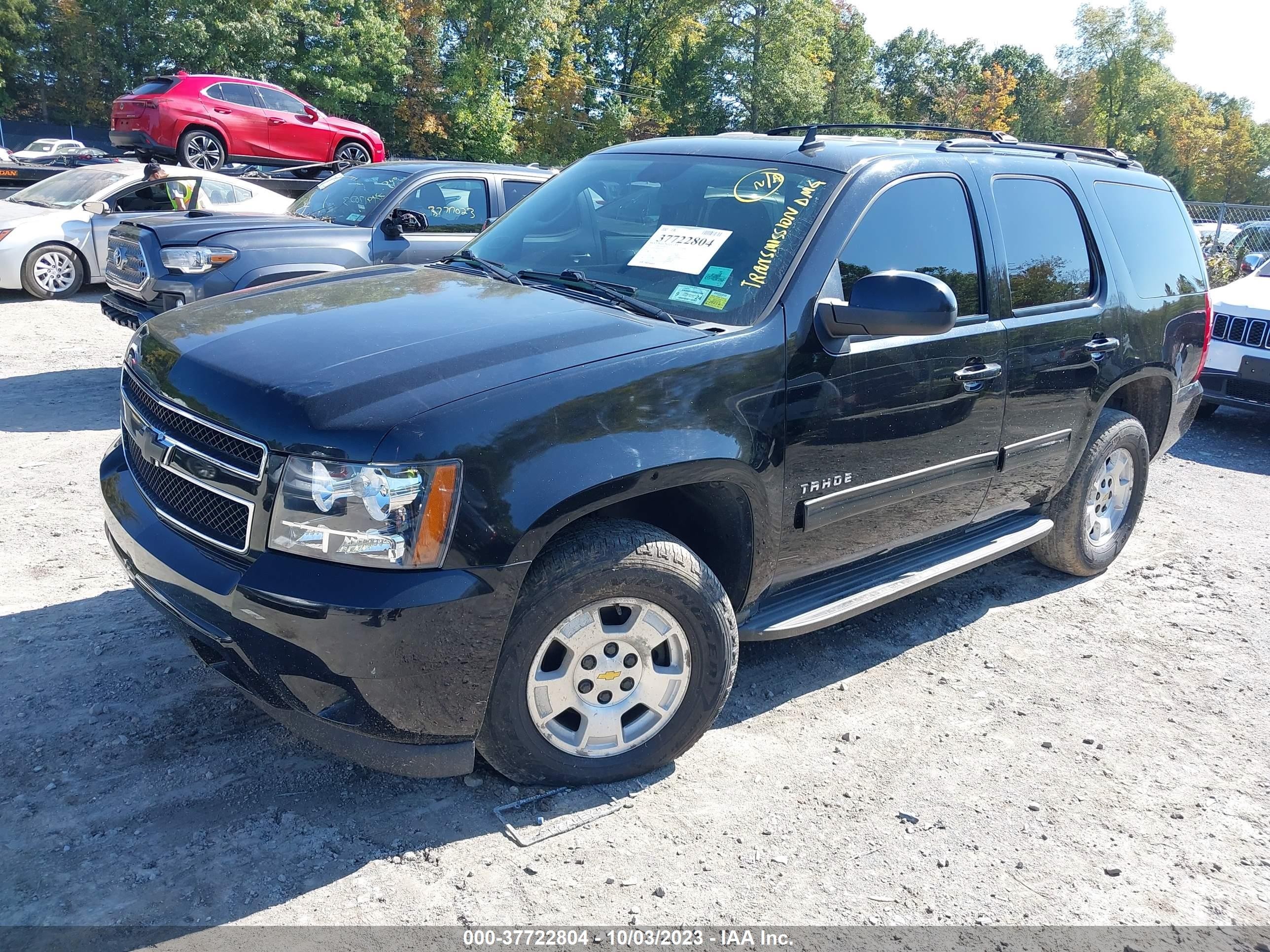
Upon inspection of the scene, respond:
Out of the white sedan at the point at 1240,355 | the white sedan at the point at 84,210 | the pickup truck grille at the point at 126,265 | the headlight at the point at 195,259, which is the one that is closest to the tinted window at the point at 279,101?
the white sedan at the point at 84,210

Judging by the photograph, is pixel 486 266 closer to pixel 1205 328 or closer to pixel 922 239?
pixel 922 239

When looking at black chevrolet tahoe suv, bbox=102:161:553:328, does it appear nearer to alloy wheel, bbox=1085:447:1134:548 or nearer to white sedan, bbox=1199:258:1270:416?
alloy wheel, bbox=1085:447:1134:548

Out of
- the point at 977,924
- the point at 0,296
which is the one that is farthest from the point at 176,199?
the point at 977,924

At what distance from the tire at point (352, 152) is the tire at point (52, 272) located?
899 cm

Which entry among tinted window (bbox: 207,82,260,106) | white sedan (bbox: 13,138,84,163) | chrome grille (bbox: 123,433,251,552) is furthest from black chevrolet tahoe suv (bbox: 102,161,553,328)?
white sedan (bbox: 13,138,84,163)

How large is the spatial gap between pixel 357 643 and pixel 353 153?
19.6m

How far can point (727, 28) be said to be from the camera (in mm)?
49438

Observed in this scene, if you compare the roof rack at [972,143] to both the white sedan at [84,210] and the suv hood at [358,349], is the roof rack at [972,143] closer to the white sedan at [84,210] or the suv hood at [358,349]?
the suv hood at [358,349]

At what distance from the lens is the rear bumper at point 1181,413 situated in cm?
544

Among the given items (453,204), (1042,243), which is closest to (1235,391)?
(1042,243)

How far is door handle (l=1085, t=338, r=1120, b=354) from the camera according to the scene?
14.9 ft

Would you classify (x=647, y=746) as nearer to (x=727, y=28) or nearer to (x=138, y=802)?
(x=138, y=802)

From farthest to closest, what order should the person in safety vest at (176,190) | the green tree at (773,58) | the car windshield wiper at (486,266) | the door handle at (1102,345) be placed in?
the green tree at (773,58)
the person in safety vest at (176,190)
the door handle at (1102,345)
the car windshield wiper at (486,266)

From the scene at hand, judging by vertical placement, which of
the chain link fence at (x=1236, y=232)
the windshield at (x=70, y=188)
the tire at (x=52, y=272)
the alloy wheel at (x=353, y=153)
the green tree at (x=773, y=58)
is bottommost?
the tire at (x=52, y=272)
